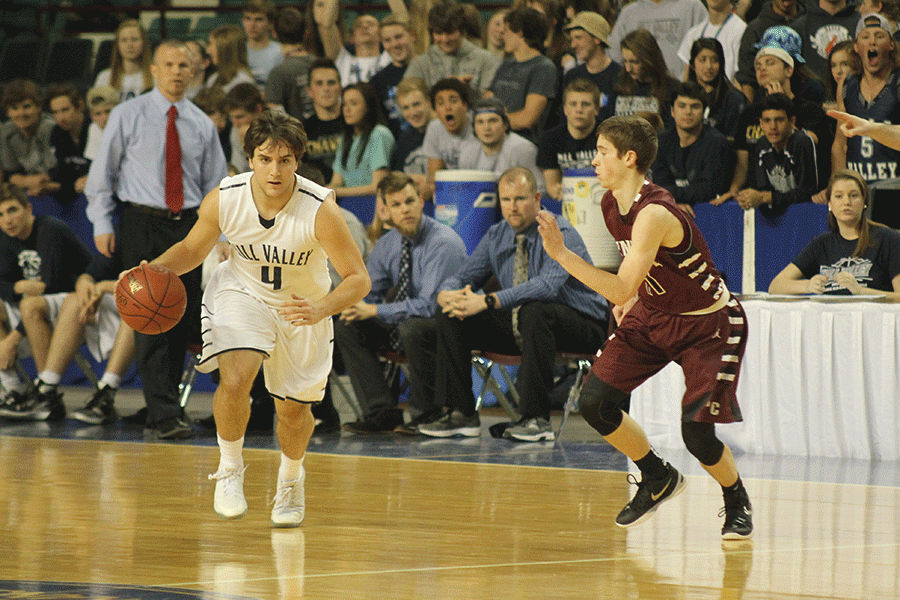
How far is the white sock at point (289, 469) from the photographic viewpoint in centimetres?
497

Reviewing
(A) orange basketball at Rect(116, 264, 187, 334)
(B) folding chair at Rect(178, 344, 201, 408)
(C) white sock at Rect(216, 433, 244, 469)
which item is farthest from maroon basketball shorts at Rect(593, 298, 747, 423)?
(B) folding chair at Rect(178, 344, 201, 408)

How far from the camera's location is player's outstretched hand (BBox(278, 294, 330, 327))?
4.60m

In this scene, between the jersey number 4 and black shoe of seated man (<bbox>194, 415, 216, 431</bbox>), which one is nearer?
the jersey number 4

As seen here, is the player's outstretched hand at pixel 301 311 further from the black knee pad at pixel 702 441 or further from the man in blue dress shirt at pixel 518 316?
the man in blue dress shirt at pixel 518 316

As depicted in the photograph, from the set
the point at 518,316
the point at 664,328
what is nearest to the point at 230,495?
the point at 664,328

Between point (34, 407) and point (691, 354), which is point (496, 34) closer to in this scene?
point (34, 407)

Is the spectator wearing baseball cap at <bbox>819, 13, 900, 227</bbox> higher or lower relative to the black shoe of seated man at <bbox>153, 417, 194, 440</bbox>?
higher

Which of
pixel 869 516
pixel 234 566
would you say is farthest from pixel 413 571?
pixel 869 516

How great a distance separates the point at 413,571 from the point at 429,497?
1.62 m

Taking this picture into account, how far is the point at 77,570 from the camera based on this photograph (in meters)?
4.02

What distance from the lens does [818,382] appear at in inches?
279

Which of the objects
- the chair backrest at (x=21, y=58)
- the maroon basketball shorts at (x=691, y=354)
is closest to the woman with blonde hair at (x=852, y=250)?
the maroon basketball shorts at (x=691, y=354)

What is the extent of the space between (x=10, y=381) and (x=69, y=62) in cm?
569

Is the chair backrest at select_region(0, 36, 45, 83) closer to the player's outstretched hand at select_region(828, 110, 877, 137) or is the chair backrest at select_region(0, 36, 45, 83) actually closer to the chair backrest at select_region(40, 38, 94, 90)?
the chair backrest at select_region(40, 38, 94, 90)
